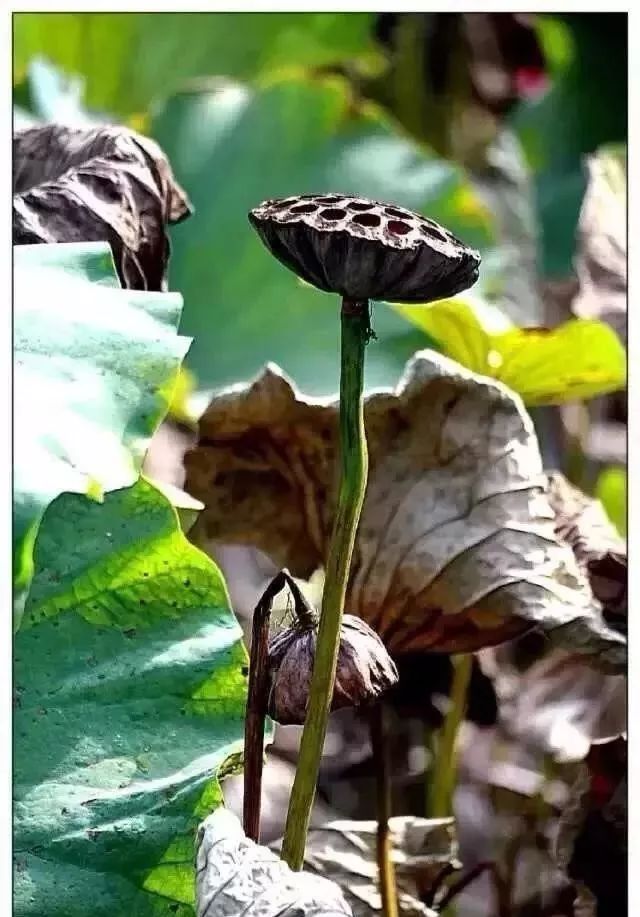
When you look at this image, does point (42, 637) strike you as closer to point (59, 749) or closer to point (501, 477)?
point (59, 749)

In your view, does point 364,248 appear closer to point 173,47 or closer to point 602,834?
point 602,834

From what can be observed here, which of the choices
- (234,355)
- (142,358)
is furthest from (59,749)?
(234,355)

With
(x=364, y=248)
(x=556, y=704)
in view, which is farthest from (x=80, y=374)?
(x=556, y=704)

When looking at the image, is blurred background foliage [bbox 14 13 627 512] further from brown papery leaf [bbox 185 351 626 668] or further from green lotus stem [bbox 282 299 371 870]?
green lotus stem [bbox 282 299 371 870]

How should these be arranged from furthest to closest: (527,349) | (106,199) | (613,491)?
(613,491), (527,349), (106,199)

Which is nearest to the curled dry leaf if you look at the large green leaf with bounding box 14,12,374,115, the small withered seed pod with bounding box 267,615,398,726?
the small withered seed pod with bounding box 267,615,398,726

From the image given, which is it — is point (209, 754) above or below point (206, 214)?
below
